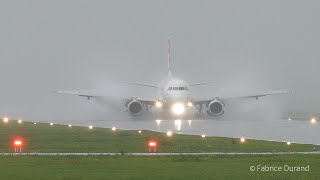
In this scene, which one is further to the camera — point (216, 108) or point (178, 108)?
point (178, 108)

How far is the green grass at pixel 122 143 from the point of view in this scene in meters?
49.8

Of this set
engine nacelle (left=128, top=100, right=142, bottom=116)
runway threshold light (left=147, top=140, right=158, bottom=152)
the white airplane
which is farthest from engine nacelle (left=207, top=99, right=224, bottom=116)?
runway threshold light (left=147, top=140, right=158, bottom=152)

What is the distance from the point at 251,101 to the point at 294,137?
56.1 m

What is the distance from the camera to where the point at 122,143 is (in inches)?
2186

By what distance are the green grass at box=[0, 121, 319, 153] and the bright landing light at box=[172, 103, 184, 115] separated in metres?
32.8

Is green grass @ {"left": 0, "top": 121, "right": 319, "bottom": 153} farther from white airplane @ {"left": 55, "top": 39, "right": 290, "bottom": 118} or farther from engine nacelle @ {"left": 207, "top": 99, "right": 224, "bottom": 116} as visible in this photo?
engine nacelle @ {"left": 207, "top": 99, "right": 224, "bottom": 116}

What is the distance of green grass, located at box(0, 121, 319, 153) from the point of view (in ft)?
164
